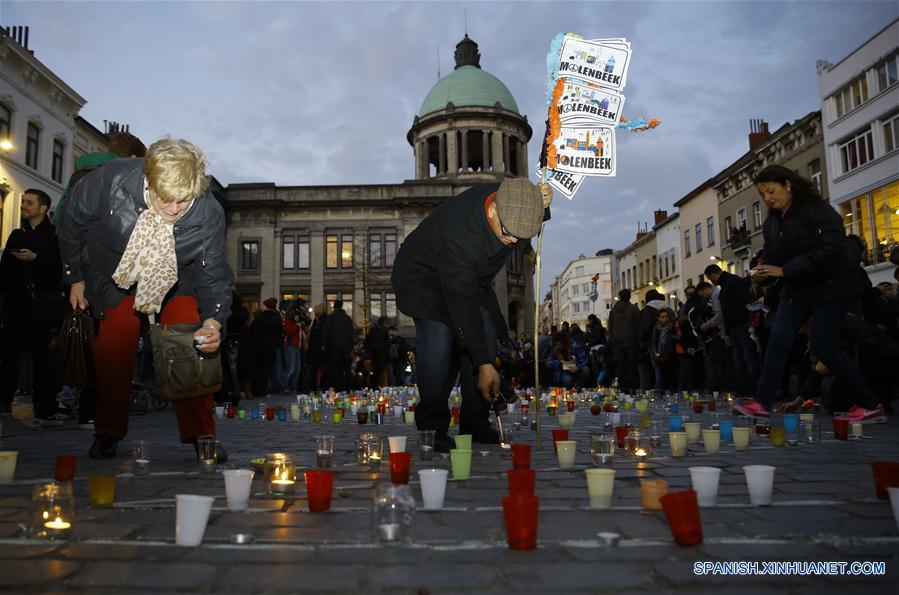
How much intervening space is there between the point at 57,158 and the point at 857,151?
1403 inches

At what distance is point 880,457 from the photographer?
439 cm

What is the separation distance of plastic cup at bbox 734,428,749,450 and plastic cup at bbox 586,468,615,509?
2197 mm

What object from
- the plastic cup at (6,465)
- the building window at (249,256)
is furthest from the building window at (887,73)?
the building window at (249,256)

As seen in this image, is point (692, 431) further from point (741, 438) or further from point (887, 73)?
point (887, 73)

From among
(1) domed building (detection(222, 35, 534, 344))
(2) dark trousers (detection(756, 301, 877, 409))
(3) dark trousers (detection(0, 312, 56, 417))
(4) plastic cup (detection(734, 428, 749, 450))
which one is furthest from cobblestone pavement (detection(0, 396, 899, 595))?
(1) domed building (detection(222, 35, 534, 344))

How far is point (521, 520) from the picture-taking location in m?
2.25

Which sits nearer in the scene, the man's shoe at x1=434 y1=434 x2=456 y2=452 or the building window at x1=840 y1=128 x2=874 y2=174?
the man's shoe at x1=434 y1=434 x2=456 y2=452

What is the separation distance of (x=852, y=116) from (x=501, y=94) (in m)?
35.2

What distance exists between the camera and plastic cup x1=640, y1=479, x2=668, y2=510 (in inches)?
110

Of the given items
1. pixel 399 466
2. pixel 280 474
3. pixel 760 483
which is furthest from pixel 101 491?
pixel 760 483

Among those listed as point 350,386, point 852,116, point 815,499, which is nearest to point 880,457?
point 815,499

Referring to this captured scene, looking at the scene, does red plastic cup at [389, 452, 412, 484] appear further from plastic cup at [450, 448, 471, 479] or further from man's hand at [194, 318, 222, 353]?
man's hand at [194, 318, 222, 353]

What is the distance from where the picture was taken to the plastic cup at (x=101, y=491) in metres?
2.98

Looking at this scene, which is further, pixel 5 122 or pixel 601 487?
pixel 5 122
